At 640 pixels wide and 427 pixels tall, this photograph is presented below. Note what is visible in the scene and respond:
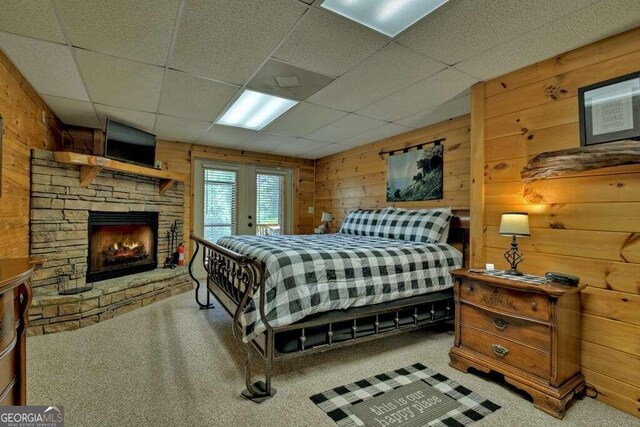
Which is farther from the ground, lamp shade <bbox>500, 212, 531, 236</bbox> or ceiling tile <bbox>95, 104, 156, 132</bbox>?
ceiling tile <bbox>95, 104, 156, 132</bbox>

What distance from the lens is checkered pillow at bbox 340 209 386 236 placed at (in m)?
3.90

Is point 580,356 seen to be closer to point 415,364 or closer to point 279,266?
point 415,364

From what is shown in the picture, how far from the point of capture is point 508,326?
6.55 feet

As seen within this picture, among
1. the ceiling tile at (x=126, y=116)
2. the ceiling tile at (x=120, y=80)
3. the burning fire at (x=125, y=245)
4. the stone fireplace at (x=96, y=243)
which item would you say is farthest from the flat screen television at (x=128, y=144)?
the burning fire at (x=125, y=245)

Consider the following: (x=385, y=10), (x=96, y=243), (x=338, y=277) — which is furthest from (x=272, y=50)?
(x=96, y=243)

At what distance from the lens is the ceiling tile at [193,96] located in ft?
8.56

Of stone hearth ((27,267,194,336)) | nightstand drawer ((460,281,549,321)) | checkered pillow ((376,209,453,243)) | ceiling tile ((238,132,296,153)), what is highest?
ceiling tile ((238,132,296,153))

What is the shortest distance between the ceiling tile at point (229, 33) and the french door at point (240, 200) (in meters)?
2.92

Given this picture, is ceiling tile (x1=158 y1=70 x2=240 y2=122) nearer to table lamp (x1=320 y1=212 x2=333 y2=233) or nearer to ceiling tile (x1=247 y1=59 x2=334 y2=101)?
ceiling tile (x1=247 y1=59 x2=334 y2=101)

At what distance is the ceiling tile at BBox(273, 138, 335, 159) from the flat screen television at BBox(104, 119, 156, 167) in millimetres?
1970

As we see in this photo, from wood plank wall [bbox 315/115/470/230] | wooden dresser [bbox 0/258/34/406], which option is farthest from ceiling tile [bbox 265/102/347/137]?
wooden dresser [bbox 0/258/34/406]

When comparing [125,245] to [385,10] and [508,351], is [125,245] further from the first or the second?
[508,351]

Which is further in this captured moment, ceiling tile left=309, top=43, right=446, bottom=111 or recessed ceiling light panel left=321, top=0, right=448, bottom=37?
ceiling tile left=309, top=43, right=446, bottom=111

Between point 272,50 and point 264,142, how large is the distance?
2.76 metres
